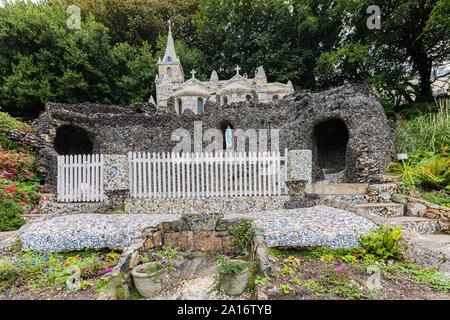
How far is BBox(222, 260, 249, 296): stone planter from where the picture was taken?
2676mm

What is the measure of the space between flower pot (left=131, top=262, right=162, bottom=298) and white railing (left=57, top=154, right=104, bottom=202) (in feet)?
12.8

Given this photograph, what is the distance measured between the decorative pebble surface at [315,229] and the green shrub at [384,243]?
0.16 m

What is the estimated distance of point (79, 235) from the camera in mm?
3857

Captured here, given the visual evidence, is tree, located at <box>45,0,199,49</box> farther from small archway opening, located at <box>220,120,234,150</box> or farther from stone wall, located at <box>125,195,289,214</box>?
stone wall, located at <box>125,195,289,214</box>

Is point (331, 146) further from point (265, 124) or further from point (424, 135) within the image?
point (424, 135)

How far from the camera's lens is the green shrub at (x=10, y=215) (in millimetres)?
4574

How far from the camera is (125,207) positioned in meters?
5.62

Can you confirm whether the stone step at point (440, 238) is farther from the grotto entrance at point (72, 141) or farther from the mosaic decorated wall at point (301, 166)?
the grotto entrance at point (72, 141)

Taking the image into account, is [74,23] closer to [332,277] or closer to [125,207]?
[125,207]

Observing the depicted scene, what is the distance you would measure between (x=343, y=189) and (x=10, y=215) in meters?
9.10

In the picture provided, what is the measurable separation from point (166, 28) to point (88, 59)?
54.7 feet

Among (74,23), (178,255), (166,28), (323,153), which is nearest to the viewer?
(178,255)

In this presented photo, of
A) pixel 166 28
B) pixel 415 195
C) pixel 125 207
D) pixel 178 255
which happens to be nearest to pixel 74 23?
pixel 166 28

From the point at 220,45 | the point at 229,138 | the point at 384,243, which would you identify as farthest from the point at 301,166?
the point at 220,45
